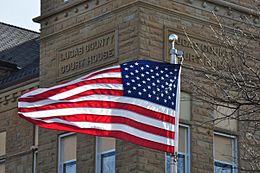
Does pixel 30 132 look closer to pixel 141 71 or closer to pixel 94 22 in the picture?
pixel 94 22

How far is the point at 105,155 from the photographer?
26.8m

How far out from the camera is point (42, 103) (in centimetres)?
1903

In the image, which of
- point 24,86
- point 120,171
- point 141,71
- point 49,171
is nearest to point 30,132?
point 24,86

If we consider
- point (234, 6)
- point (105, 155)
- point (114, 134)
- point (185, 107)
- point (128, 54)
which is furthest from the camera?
point (234, 6)

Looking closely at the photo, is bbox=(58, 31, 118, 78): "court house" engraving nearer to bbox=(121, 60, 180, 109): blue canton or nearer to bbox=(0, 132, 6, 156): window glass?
bbox=(0, 132, 6, 156): window glass

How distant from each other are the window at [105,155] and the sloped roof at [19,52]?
5.34m

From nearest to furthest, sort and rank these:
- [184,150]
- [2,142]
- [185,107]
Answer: [184,150] < [185,107] < [2,142]

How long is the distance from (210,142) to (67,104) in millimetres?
8888

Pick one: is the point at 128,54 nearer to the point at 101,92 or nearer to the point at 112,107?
the point at 101,92

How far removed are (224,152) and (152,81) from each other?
821 cm

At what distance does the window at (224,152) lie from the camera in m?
27.3

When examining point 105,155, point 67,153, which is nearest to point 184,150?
point 105,155

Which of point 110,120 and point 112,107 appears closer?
point 110,120

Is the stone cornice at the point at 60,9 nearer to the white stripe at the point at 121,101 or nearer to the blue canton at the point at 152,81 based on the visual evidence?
the blue canton at the point at 152,81
